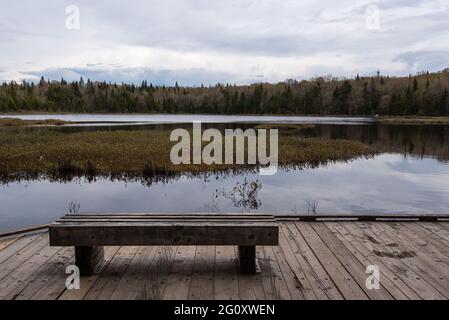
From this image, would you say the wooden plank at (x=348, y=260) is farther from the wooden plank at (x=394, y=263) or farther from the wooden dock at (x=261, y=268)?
the wooden plank at (x=394, y=263)

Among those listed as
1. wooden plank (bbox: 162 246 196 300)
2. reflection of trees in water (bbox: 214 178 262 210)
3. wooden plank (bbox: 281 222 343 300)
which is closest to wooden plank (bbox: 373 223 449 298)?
wooden plank (bbox: 281 222 343 300)

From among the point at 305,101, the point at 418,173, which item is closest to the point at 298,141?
the point at 418,173

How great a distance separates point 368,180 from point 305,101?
125m

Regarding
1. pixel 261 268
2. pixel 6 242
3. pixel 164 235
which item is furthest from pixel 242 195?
pixel 164 235

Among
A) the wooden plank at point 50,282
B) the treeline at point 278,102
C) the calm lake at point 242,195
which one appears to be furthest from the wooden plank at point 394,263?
the treeline at point 278,102

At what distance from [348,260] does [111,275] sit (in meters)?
3.30

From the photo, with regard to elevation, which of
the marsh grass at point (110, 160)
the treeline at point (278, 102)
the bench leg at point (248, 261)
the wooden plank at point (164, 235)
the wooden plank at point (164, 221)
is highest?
the treeline at point (278, 102)

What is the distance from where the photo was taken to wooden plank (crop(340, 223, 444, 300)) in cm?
454

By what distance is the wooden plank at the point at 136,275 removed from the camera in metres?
4.41

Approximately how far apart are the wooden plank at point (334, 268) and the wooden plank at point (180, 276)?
1.84 meters

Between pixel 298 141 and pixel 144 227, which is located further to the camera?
pixel 298 141

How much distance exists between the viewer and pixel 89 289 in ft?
14.8

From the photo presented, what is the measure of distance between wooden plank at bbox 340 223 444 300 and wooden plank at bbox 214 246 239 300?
2.14 meters
